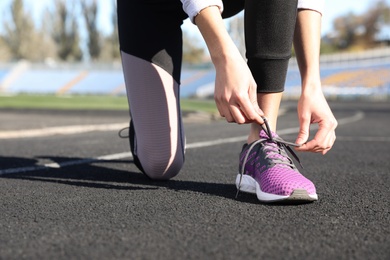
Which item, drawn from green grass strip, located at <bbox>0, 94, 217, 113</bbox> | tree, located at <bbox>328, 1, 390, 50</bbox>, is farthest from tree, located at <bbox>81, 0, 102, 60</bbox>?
tree, located at <bbox>328, 1, 390, 50</bbox>

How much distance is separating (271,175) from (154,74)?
0.80 metres

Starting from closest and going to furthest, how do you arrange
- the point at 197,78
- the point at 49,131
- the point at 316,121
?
1. the point at 316,121
2. the point at 49,131
3. the point at 197,78

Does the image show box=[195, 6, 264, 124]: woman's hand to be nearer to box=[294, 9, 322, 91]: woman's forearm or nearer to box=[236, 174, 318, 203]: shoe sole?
box=[236, 174, 318, 203]: shoe sole

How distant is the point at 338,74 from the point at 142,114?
110ft

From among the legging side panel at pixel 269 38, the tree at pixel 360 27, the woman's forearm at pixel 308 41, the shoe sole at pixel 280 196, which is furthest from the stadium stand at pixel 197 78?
the shoe sole at pixel 280 196

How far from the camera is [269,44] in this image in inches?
77.2

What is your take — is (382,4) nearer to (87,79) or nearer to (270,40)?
(87,79)

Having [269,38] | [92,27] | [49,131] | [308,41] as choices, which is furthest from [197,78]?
[269,38]

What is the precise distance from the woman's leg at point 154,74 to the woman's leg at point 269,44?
19.6 inches

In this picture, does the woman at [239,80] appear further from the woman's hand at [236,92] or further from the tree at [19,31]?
the tree at [19,31]

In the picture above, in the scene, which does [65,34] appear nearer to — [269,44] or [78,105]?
[78,105]

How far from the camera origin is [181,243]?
1.27m

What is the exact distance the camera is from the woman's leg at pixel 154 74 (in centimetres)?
235

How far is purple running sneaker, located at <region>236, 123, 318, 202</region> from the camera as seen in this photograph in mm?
1769
